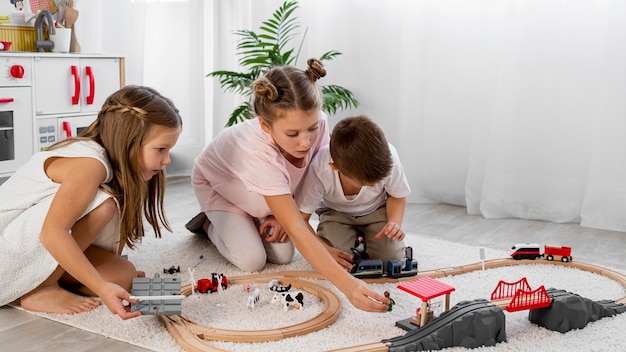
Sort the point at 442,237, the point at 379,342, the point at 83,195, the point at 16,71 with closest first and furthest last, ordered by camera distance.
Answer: the point at 379,342 → the point at 83,195 → the point at 442,237 → the point at 16,71

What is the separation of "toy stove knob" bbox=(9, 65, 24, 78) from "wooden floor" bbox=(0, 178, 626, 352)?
2.40ft

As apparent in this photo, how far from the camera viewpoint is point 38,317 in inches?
62.6

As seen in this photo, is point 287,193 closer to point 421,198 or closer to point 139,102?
point 139,102

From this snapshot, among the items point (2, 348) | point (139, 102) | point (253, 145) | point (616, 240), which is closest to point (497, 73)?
point (616, 240)

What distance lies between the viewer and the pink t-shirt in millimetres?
1804

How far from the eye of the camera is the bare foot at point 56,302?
1605mm

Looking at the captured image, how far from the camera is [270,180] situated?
1769 millimetres

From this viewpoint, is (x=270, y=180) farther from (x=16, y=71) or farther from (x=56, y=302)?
(x=16, y=71)

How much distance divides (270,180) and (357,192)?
324 mm

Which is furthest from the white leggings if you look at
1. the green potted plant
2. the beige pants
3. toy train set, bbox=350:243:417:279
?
the green potted plant

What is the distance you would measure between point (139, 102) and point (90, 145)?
15cm

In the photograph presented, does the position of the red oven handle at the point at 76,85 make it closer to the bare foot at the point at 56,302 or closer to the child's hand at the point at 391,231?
the bare foot at the point at 56,302

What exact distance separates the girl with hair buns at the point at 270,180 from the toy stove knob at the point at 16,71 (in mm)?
908

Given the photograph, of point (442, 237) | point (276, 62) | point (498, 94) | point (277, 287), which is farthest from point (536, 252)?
point (276, 62)
